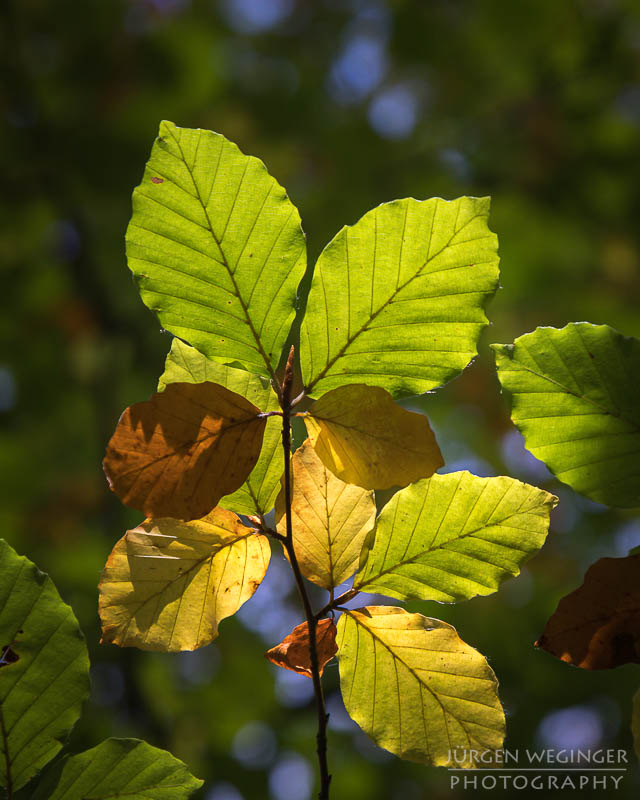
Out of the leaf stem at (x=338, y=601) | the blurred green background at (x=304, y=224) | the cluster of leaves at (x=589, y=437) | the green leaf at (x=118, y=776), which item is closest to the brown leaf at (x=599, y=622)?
the cluster of leaves at (x=589, y=437)

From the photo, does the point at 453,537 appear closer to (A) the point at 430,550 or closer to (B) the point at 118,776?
(A) the point at 430,550

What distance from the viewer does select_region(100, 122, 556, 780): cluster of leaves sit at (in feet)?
1.34

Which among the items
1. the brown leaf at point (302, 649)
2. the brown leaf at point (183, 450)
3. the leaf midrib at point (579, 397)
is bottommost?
the brown leaf at point (302, 649)

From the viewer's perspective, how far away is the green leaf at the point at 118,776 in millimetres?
435

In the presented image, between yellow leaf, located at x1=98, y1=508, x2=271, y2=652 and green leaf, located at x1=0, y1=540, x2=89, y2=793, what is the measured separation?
3 centimetres

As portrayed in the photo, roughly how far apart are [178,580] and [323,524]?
0.35ft

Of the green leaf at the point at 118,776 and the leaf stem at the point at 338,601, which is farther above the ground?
the leaf stem at the point at 338,601

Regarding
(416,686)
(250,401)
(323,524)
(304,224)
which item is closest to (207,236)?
(250,401)

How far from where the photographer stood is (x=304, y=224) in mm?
3096

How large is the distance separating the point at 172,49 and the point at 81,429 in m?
1.83

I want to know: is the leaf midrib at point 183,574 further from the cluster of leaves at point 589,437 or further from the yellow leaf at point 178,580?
the cluster of leaves at point 589,437

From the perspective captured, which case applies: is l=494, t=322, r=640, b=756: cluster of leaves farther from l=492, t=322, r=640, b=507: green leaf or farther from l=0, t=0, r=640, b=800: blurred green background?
l=0, t=0, r=640, b=800: blurred green background

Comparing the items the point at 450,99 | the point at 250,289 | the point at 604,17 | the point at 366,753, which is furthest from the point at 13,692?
the point at 450,99

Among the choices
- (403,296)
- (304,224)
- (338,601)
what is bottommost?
(338,601)
